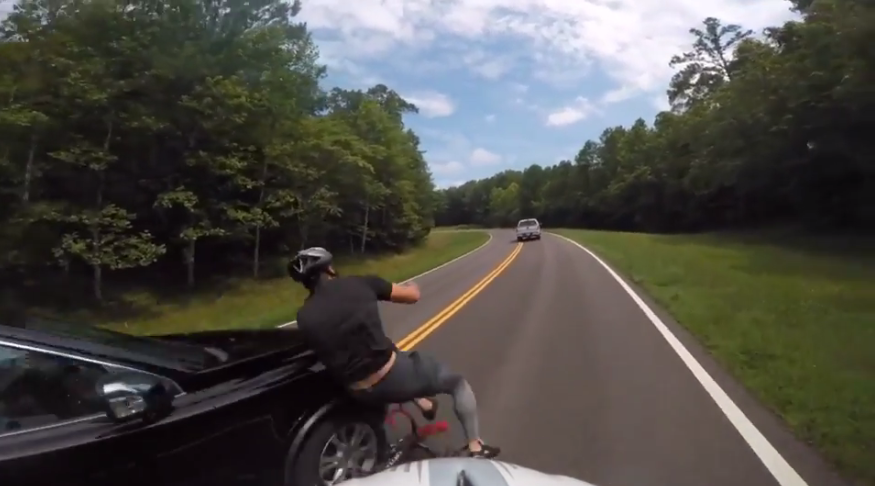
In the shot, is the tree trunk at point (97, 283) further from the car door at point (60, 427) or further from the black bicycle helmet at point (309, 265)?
Result: the car door at point (60, 427)

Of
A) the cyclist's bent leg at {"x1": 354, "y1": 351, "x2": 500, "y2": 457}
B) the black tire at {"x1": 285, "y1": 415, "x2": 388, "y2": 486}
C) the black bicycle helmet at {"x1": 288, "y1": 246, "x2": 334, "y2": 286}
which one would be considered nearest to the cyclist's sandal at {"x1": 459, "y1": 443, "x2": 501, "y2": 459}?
the cyclist's bent leg at {"x1": 354, "y1": 351, "x2": 500, "y2": 457}

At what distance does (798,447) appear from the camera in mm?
6176

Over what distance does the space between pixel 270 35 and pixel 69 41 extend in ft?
34.8

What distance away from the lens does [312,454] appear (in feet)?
15.7

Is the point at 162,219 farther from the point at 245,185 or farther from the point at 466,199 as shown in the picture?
the point at 466,199

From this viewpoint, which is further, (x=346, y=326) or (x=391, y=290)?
(x=391, y=290)

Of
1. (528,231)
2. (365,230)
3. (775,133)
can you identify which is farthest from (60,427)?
(528,231)

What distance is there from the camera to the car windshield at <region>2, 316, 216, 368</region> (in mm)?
4176

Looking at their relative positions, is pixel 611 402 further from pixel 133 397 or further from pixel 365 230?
pixel 365 230

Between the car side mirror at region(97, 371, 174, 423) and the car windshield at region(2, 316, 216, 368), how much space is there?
0.38m

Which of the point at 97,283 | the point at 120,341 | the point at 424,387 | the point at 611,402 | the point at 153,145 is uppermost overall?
the point at 153,145

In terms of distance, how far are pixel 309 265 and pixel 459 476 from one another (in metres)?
2.28

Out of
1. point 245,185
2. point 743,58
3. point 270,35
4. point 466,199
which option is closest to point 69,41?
point 245,185

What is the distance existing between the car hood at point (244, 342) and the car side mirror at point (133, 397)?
2.97 feet
